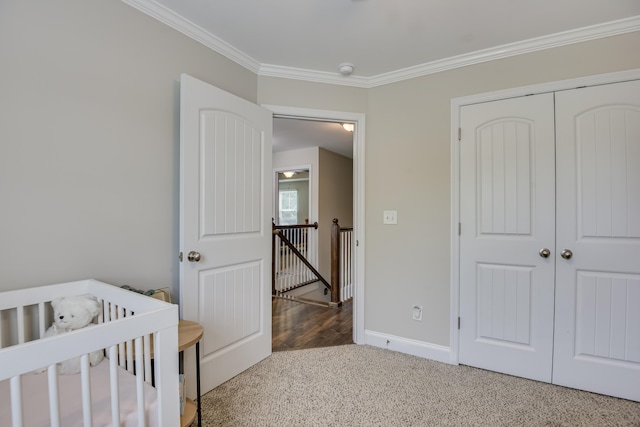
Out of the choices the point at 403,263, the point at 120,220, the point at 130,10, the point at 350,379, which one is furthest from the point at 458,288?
the point at 130,10

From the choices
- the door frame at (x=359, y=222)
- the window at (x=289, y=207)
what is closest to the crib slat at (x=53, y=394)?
the door frame at (x=359, y=222)

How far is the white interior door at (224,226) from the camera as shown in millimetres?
1795

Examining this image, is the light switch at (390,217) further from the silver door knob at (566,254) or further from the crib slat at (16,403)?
the crib slat at (16,403)

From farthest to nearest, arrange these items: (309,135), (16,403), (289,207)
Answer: (289,207) < (309,135) < (16,403)

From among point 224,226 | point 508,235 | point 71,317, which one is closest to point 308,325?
point 224,226

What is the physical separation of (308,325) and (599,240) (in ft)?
8.47

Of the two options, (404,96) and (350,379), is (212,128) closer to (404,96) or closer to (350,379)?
(404,96)

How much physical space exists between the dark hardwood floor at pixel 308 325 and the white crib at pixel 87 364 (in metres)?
1.62

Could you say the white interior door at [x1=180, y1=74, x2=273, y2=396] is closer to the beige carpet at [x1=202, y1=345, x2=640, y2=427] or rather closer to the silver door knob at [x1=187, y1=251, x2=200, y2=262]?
the silver door knob at [x1=187, y1=251, x2=200, y2=262]

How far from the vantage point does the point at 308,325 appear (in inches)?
126

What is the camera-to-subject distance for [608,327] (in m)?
1.90

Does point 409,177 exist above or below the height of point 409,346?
above

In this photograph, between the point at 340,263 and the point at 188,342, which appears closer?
the point at 188,342

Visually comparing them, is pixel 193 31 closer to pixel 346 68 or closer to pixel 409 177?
pixel 346 68
